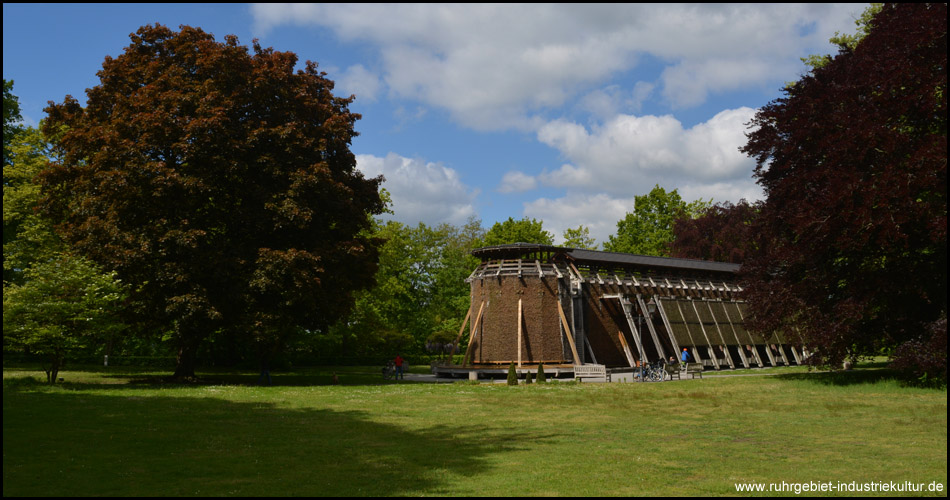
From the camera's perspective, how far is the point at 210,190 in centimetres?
3052

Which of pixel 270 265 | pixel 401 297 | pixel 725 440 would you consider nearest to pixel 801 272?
pixel 725 440

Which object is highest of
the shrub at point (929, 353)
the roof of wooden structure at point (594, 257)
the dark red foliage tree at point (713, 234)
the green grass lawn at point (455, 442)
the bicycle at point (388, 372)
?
the dark red foliage tree at point (713, 234)

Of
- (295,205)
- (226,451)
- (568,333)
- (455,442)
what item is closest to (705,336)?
(568,333)

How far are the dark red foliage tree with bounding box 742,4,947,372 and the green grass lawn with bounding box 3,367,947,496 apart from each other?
10.6 ft

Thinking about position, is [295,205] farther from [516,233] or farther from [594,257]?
[516,233]

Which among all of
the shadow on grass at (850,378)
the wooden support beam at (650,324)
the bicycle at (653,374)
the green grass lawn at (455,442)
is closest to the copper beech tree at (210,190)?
the green grass lawn at (455,442)

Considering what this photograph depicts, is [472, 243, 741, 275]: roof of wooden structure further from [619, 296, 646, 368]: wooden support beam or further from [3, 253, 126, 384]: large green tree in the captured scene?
[3, 253, 126, 384]: large green tree

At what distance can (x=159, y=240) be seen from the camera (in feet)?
96.3

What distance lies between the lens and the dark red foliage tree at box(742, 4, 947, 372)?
74.3 ft

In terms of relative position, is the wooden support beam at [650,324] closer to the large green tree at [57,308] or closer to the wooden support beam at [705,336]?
the wooden support beam at [705,336]

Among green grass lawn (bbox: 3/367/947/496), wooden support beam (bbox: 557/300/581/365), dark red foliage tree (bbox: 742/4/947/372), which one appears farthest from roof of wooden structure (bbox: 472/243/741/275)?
green grass lawn (bbox: 3/367/947/496)

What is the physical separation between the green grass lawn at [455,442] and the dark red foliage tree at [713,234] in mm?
49067

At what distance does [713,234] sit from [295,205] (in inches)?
2247

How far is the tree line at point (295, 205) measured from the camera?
23.8 metres
